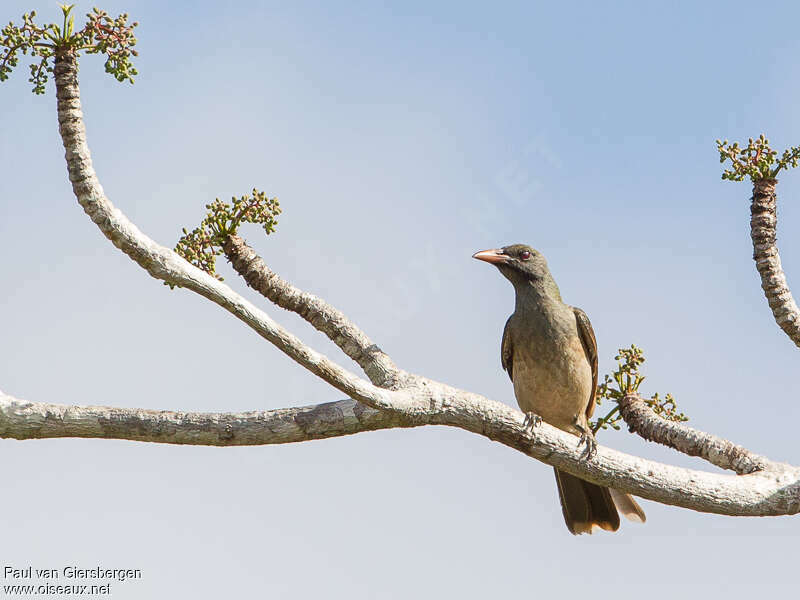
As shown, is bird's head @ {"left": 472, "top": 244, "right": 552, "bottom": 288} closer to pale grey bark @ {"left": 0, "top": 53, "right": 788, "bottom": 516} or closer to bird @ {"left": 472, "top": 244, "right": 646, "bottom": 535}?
bird @ {"left": 472, "top": 244, "right": 646, "bottom": 535}

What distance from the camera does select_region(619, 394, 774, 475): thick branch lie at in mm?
6512

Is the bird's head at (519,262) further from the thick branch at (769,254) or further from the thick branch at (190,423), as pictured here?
the thick branch at (190,423)

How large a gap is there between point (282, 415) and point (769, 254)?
137 inches

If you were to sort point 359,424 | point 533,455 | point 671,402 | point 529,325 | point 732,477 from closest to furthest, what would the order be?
point 359,424 < point 533,455 < point 732,477 < point 671,402 < point 529,325

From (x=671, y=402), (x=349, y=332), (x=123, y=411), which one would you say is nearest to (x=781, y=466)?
(x=671, y=402)

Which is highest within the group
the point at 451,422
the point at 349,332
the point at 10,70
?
the point at 10,70

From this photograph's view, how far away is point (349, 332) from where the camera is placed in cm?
577

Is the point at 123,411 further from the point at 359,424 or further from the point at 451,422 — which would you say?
the point at 451,422

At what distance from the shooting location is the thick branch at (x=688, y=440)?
6512mm

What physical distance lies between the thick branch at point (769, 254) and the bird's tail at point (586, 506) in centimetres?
201

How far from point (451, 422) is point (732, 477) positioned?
213 cm

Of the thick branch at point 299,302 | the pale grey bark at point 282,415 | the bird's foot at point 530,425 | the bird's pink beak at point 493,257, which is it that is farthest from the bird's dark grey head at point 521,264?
the bird's foot at point 530,425

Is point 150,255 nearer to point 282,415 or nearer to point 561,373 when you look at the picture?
point 282,415

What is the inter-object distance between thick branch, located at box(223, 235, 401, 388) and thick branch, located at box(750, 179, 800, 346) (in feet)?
9.01
